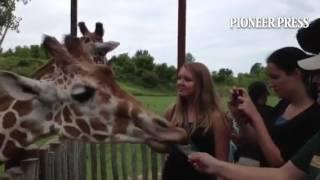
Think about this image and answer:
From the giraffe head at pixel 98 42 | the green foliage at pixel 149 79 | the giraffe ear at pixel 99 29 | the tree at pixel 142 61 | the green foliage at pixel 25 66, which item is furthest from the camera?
the green foliage at pixel 149 79

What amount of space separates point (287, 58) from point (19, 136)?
5.38ft

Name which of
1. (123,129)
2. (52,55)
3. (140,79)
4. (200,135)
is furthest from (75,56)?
(140,79)

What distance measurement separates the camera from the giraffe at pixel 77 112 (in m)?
3.70

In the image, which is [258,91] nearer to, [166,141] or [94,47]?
[94,47]

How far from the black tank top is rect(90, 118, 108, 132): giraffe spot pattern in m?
0.53

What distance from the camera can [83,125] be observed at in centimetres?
383

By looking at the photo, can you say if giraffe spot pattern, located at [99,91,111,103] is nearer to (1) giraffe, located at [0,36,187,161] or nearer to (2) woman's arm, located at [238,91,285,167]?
(1) giraffe, located at [0,36,187,161]

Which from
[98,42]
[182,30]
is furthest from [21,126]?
[182,30]

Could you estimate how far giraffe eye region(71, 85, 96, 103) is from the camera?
12.3ft

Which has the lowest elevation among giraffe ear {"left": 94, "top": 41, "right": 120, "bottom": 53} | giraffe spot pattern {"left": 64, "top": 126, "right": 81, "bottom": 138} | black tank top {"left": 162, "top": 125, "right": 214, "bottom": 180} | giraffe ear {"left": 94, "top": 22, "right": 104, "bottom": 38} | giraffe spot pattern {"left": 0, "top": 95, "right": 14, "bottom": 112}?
black tank top {"left": 162, "top": 125, "right": 214, "bottom": 180}

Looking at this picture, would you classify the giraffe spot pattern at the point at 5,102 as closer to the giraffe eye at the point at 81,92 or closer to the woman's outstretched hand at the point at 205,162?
the giraffe eye at the point at 81,92

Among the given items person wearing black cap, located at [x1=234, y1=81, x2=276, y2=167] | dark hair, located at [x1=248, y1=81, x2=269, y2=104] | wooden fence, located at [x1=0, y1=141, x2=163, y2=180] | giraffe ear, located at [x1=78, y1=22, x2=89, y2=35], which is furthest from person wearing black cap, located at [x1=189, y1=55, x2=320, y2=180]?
giraffe ear, located at [x1=78, y1=22, x2=89, y2=35]

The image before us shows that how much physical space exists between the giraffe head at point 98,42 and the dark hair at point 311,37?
2427 mm

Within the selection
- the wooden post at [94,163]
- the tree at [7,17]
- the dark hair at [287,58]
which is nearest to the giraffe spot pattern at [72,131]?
the dark hair at [287,58]
